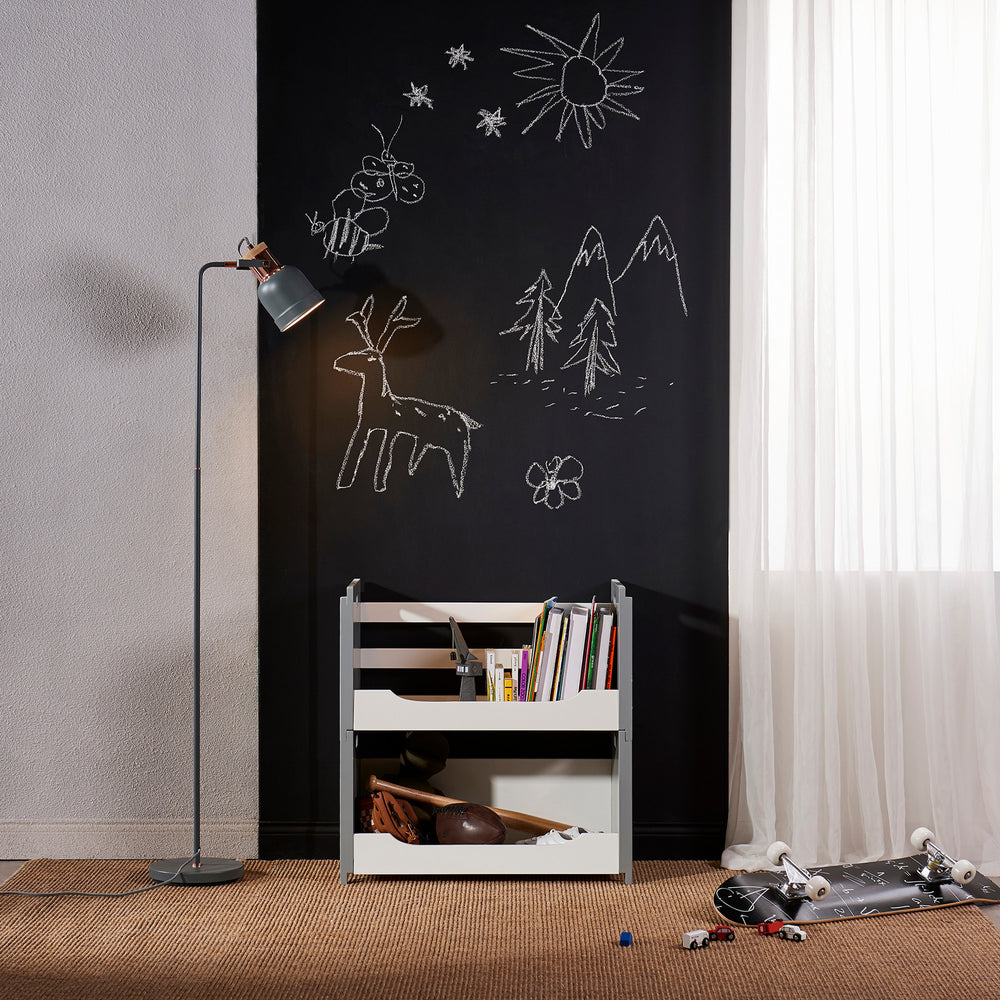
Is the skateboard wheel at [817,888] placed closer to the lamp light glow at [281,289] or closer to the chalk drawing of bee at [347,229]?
the lamp light glow at [281,289]

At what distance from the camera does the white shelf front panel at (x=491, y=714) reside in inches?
91.8

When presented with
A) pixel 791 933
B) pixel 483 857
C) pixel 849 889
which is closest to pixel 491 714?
pixel 483 857

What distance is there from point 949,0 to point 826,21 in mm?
323

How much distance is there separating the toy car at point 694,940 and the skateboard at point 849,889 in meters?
0.16

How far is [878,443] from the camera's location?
8.18 ft

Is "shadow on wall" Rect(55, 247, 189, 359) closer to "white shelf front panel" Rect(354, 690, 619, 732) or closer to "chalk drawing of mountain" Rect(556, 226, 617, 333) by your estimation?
"chalk drawing of mountain" Rect(556, 226, 617, 333)

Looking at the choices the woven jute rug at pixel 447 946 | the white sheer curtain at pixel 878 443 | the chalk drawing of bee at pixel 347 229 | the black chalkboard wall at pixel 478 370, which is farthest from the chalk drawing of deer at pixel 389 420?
the woven jute rug at pixel 447 946

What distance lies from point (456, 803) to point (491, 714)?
26 centimetres

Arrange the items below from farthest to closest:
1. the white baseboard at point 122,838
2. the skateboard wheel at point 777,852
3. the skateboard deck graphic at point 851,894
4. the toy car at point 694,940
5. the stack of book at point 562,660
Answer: the white baseboard at point 122,838
the stack of book at point 562,660
the skateboard wheel at point 777,852
the skateboard deck graphic at point 851,894
the toy car at point 694,940

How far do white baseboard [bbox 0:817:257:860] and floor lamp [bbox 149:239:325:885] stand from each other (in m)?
0.15

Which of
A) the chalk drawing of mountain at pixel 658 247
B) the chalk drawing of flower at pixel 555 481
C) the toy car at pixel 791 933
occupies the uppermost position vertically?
the chalk drawing of mountain at pixel 658 247

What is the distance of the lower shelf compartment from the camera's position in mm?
2336

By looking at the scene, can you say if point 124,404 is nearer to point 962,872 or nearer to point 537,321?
point 537,321

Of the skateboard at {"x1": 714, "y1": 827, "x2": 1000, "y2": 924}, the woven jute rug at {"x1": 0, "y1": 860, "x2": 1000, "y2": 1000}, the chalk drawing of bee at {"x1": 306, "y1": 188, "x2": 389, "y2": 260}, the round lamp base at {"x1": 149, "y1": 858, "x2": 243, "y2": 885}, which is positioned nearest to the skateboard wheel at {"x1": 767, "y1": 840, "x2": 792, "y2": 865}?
the skateboard at {"x1": 714, "y1": 827, "x2": 1000, "y2": 924}
